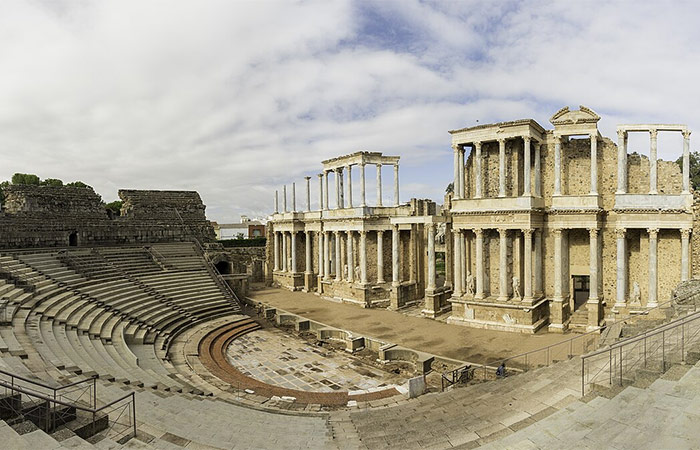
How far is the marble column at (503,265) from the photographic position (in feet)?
71.5

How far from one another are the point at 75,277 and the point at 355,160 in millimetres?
18805

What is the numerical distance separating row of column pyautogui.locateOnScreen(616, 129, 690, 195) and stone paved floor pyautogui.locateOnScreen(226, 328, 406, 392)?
1494cm

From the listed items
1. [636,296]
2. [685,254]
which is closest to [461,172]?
[636,296]

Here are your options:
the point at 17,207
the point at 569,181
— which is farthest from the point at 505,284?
the point at 17,207

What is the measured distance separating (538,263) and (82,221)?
31.4m

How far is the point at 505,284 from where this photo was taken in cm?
2194

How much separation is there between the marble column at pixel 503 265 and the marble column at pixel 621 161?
5783 millimetres

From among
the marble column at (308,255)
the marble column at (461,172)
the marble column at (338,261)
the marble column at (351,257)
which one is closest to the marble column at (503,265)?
the marble column at (461,172)

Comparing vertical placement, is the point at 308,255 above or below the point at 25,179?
below

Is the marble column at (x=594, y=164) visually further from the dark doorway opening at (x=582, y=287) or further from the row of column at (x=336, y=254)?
the row of column at (x=336, y=254)

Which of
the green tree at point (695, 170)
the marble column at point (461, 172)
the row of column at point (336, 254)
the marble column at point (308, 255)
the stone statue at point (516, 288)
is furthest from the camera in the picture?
the green tree at point (695, 170)

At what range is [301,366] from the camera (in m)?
17.5

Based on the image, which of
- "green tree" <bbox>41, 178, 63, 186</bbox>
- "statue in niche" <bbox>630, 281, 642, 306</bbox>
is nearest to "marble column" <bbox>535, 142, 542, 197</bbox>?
"statue in niche" <bbox>630, 281, 642, 306</bbox>

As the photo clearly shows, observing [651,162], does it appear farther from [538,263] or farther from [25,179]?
[25,179]
